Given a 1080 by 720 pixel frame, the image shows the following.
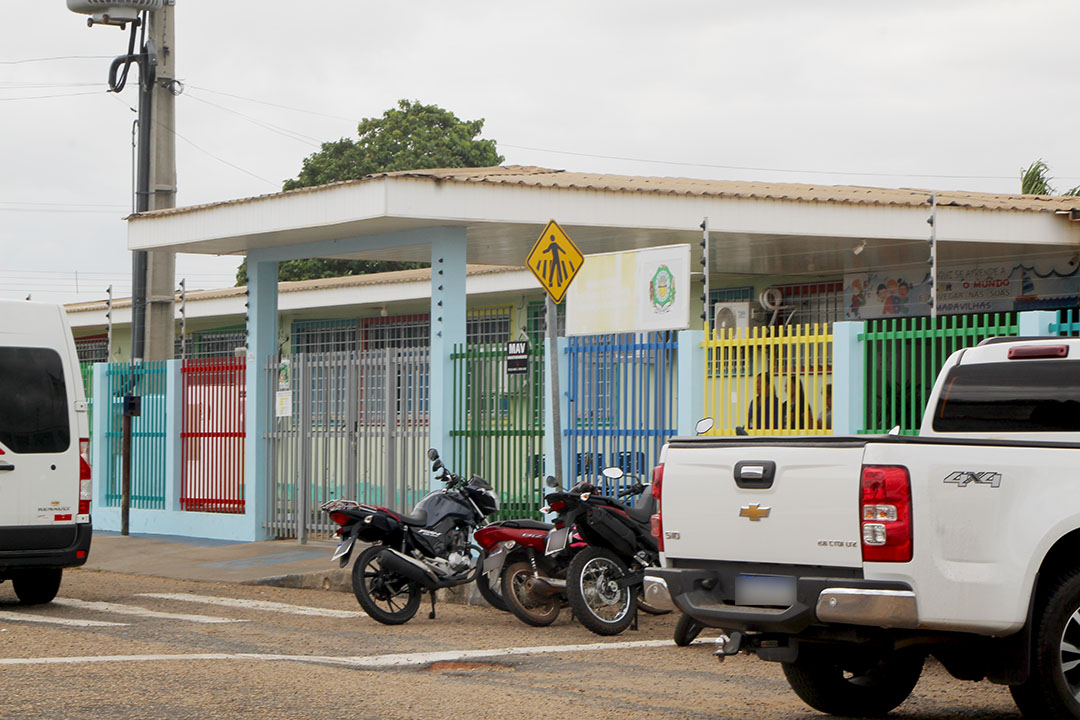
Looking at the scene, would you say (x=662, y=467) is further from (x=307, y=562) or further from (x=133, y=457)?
(x=133, y=457)

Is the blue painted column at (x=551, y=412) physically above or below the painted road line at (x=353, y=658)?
above

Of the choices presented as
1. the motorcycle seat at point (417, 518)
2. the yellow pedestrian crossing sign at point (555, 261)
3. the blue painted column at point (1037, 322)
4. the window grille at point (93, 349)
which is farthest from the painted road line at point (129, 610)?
the window grille at point (93, 349)

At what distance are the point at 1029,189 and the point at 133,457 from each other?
1557cm

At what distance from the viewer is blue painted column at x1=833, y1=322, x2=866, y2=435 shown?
12.4 metres

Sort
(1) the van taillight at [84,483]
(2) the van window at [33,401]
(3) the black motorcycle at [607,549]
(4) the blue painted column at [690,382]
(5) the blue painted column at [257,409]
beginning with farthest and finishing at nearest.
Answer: (5) the blue painted column at [257,409], (4) the blue painted column at [690,382], (1) the van taillight at [84,483], (2) the van window at [33,401], (3) the black motorcycle at [607,549]

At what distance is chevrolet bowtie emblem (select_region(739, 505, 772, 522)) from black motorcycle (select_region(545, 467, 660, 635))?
392cm

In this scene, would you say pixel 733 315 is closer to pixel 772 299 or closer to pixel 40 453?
pixel 772 299

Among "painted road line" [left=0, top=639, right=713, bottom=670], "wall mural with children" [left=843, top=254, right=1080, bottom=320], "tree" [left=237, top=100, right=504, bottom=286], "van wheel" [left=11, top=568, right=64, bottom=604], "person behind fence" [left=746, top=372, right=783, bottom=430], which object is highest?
"tree" [left=237, top=100, right=504, bottom=286]

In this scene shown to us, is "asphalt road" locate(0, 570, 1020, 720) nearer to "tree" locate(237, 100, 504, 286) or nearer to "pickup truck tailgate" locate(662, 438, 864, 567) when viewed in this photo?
"pickup truck tailgate" locate(662, 438, 864, 567)

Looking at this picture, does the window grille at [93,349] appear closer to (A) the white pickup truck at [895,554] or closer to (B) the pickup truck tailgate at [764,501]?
(B) the pickup truck tailgate at [764,501]

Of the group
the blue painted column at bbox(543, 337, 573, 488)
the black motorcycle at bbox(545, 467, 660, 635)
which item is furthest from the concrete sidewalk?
the black motorcycle at bbox(545, 467, 660, 635)

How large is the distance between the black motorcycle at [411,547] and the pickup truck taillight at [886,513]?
5.65 metres

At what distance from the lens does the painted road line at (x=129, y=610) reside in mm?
11508

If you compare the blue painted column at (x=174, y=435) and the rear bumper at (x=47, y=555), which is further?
the blue painted column at (x=174, y=435)
